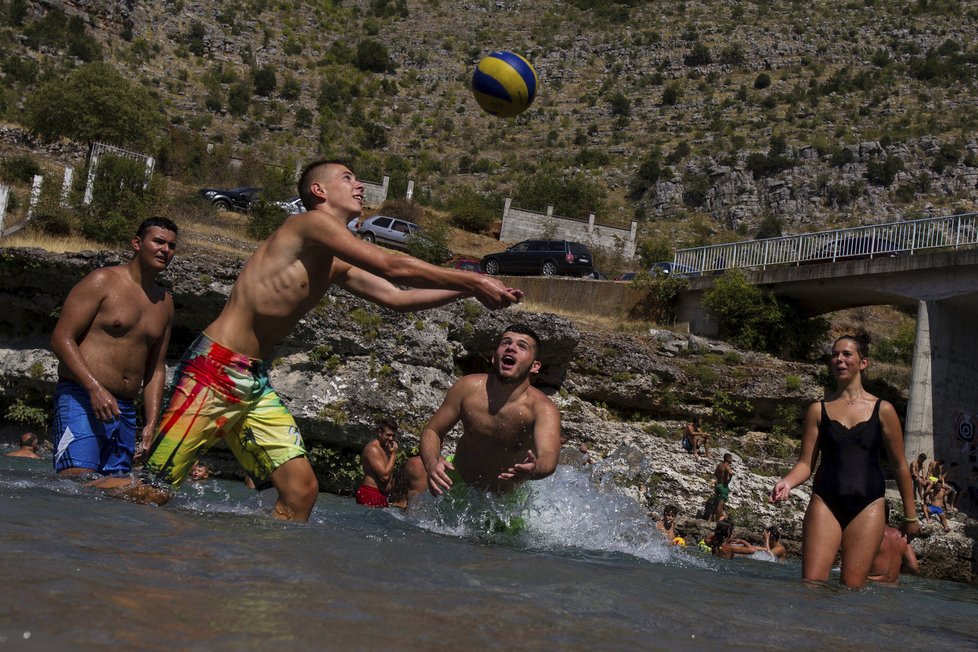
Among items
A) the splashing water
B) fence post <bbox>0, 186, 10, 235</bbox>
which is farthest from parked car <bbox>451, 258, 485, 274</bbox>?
the splashing water

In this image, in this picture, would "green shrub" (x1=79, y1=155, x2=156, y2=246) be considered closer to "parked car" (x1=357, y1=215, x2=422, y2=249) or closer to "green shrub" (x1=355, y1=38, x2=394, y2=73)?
"parked car" (x1=357, y1=215, x2=422, y2=249)

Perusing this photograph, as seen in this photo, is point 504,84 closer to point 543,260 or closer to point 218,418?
point 218,418

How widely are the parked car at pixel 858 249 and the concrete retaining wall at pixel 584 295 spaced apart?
4.97 metres

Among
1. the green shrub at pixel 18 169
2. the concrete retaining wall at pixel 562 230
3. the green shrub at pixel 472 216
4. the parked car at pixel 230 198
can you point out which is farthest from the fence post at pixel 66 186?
the concrete retaining wall at pixel 562 230

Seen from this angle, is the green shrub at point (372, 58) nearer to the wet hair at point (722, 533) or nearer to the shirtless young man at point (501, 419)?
the wet hair at point (722, 533)

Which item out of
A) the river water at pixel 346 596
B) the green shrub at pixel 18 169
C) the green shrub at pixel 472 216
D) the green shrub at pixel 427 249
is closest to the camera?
the river water at pixel 346 596

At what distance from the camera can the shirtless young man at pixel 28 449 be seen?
10.5 m

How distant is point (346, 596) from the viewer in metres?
2.77

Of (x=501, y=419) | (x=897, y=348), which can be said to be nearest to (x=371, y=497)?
(x=501, y=419)

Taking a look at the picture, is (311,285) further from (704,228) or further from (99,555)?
(704,228)

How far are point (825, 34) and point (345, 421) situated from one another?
7108 cm

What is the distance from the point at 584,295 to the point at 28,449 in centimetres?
1757

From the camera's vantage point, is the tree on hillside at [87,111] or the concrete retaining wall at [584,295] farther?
the tree on hillside at [87,111]

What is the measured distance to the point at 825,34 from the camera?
71.7 metres
